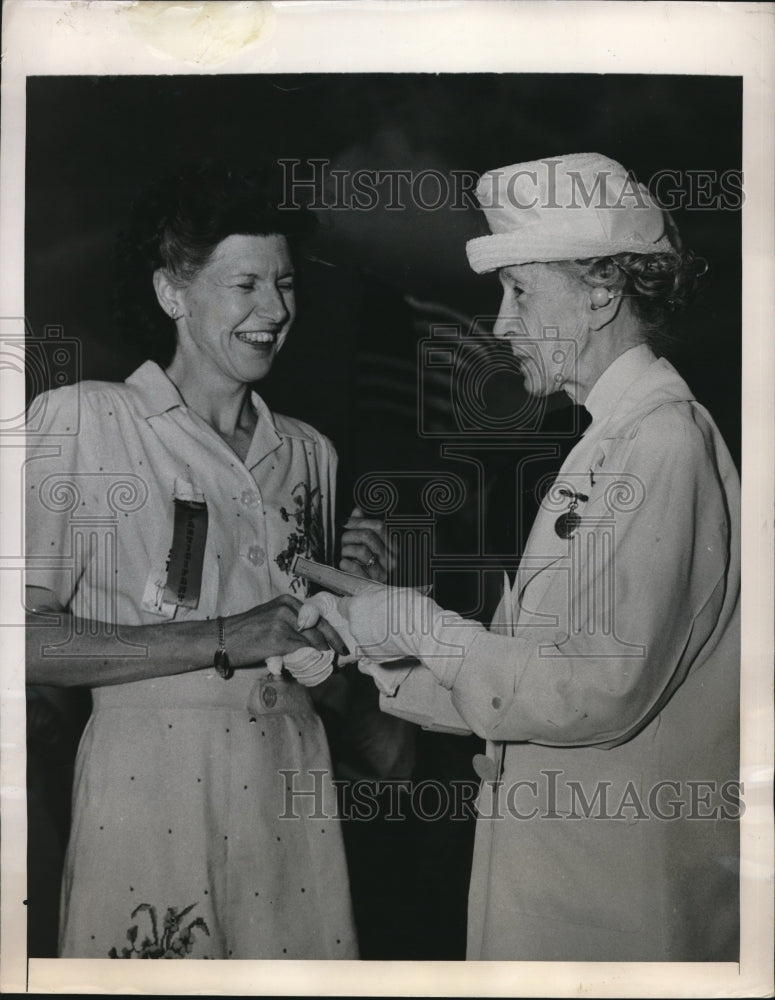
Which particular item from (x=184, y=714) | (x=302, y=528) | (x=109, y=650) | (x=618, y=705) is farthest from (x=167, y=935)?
(x=618, y=705)

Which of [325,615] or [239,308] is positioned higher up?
[239,308]

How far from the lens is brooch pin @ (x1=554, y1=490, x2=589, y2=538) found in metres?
1.70

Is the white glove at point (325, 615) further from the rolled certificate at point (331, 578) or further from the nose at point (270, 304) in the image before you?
the nose at point (270, 304)

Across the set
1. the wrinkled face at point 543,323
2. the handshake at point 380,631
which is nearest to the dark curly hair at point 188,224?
the wrinkled face at point 543,323

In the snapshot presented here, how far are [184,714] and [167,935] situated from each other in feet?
1.38

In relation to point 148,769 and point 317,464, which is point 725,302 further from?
point 148,769

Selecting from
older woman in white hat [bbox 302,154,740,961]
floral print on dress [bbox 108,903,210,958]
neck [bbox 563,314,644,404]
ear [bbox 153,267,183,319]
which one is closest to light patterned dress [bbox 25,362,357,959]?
floral print on dress [bbox 108,903,210,958]

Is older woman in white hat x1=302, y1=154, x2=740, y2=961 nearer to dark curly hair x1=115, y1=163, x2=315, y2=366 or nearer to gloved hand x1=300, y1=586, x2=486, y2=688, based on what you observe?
gloved hand x1=300, y1=586, x2=486, y2=688

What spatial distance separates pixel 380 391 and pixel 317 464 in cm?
18

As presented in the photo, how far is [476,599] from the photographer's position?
67.5 inches

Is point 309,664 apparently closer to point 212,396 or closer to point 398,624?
point 398,624

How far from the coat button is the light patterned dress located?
28 cm

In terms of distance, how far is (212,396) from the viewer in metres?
1.75

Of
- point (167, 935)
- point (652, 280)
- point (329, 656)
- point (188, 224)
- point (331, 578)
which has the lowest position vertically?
point (167, 935)
